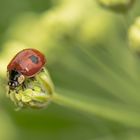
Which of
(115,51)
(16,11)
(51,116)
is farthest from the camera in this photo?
(16,11)

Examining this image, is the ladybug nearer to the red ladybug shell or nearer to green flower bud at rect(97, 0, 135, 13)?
the red ladybug shell

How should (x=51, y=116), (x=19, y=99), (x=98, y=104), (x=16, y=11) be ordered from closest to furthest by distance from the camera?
(x=19, y=99) < (x=98, y=104) < (x=51, y=116) < (x=16, y=11)

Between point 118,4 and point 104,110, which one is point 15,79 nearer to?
point 104,110

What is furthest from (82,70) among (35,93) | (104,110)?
(35,93)

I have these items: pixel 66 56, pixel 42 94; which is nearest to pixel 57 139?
pixel 66 56

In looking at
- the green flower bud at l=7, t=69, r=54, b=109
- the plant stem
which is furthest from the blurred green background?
the green flower bud at l=7, t=69, r=54, b=109

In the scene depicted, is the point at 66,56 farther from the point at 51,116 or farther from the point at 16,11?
the point at 16,11
